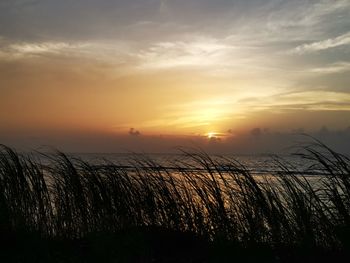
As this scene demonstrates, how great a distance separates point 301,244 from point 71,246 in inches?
133

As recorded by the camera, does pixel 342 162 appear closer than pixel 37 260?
No

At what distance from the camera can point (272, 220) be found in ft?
18.8

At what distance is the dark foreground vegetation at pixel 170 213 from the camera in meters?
5.26

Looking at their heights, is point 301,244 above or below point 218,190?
below

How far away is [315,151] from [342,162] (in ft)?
1.39

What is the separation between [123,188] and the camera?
6660 mm

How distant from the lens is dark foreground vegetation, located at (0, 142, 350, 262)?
5262 mm

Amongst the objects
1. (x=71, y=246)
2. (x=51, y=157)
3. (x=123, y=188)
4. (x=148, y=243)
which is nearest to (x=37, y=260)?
(x=71, y=246)

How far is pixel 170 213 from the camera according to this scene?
20.8 ft

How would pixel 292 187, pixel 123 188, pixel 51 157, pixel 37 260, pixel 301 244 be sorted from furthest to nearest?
pixel 51 157, pixel 123 188, pixel 292 187, pixel 301 244, pixel 37 260

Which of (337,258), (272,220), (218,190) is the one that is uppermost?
(218,190)

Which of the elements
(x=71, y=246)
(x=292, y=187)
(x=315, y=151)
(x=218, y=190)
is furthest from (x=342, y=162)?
(x=71, y=246)

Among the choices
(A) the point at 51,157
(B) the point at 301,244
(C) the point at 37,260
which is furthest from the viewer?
(A) the point at 51,157

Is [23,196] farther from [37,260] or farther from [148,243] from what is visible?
[148,243]
